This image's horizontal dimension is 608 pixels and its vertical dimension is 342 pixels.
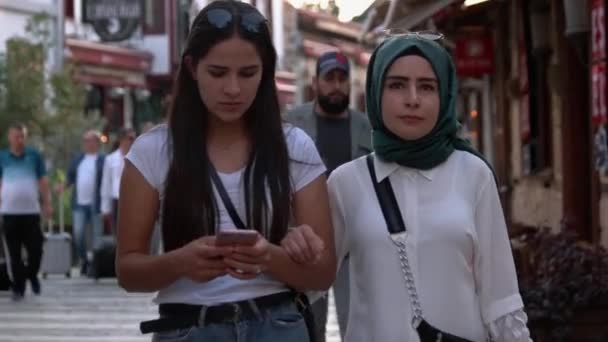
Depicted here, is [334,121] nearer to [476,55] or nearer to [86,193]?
[86,193]

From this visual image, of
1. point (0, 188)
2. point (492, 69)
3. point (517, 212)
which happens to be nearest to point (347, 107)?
point (0, 188)

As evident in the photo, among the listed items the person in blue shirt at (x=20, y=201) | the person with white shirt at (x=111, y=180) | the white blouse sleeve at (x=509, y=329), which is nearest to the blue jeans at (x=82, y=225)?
the person with white shirt at (x=111, y=180)

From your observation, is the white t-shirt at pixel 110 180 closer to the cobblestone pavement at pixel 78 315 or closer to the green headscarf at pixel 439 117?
the cobblestone pavement at pixel 78 315

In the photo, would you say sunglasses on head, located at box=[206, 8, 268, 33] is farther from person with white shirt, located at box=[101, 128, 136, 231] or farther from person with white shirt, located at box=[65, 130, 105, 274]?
person with white shirt, located at box=[65, 130, 105, 274]

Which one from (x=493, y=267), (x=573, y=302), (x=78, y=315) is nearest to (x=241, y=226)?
(x=493, y=267)

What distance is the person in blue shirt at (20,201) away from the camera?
17156 millimetres

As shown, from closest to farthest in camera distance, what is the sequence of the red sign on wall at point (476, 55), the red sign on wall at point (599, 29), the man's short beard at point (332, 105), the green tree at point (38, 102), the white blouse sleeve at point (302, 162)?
the white blouse sleeve at point (302, 162) < the man's short beard at point (332, 105) < the red sign on wall at point (599, 29) < the red sign on wall at point (476, 55) < the green tree at point (38, 102)

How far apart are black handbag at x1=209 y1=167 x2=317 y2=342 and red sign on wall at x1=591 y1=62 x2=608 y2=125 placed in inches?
308

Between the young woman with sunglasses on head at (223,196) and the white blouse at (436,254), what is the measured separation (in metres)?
0.24

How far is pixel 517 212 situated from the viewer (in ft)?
63.9

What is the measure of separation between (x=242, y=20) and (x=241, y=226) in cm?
56

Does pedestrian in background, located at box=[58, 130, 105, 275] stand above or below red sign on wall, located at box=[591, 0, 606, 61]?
below

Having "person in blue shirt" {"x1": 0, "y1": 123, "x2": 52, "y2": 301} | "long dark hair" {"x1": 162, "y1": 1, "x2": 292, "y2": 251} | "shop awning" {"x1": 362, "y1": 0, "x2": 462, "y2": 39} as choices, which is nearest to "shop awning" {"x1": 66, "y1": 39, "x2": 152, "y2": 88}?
"shop awning" {"x1": 362, "y1": 0, "x2": 462, "y2": 39}

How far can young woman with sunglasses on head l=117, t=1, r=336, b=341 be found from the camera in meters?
4.57
